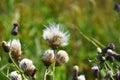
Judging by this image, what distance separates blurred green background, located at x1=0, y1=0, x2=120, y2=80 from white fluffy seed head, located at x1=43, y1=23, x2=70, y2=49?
1.48m

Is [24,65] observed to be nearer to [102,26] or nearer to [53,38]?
[53,38]

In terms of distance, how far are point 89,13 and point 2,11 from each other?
96cm

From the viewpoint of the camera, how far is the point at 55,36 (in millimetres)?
1890

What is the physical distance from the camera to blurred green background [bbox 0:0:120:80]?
4023 mm

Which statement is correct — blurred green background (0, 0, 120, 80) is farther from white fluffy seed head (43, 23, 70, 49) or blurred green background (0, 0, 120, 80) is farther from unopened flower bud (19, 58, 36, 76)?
unopened flower bud (19, 58, 36, 76)

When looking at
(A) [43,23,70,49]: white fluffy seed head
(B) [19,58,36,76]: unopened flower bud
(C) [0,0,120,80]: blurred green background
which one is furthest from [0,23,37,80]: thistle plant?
(C) [0,0,120,80]: blurred green background

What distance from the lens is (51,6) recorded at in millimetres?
5160

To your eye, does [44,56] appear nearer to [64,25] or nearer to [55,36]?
[55,36]

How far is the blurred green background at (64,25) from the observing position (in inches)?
158

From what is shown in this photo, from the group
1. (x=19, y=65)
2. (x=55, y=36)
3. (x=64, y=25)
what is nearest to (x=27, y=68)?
(x=19, y=65)

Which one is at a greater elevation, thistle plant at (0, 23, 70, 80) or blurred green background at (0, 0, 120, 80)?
thistle plant at (0, 23, 70, 80)

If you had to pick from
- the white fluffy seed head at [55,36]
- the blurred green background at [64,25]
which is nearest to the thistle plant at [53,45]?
the white fluffy seed head at [55,36]

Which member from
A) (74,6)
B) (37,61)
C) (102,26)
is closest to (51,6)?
(74,6)

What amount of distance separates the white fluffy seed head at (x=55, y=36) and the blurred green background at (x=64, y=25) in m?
1.48
